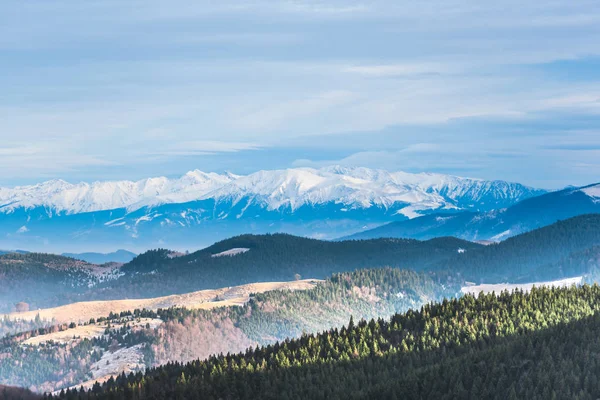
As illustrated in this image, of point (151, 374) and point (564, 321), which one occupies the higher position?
point (564, 321)

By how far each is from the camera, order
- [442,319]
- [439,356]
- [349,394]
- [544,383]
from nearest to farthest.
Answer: [544,383], [349,394], [439,356], [442,319]

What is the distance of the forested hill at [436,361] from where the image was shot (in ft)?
341

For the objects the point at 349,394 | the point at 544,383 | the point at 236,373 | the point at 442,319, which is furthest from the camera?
the point at 442,319

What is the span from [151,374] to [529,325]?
72.5 m

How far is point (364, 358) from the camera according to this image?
140375 millimetres

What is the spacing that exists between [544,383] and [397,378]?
23537 mm

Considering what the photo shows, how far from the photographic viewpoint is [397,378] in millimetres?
117375

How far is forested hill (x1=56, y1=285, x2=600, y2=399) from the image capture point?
104 metres

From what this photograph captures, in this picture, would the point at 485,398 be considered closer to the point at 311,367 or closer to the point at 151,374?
the point at 311,367

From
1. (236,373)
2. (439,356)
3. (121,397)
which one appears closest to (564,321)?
(439,356)

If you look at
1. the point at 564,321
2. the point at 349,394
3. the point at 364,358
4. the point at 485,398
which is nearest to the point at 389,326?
the point at 364,358

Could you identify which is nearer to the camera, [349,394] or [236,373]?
[349,394]

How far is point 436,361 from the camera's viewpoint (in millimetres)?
131125

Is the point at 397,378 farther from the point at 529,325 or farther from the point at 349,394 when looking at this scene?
the point at 529,325
